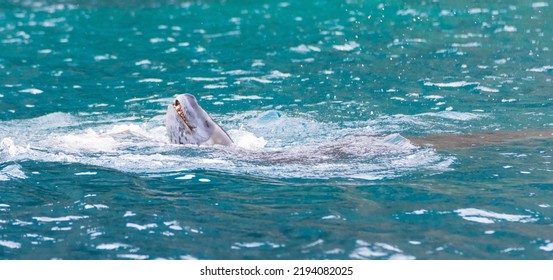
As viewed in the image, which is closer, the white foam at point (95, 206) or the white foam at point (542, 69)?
the white foam at point (95, 206)

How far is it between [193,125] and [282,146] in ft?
3.80

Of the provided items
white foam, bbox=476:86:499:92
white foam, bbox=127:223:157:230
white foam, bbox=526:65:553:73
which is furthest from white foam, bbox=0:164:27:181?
white foam, bbox=526:65:553:73

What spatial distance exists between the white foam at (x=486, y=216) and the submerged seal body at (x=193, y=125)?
9.82 feet

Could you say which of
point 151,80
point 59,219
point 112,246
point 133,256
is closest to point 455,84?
point 151,80

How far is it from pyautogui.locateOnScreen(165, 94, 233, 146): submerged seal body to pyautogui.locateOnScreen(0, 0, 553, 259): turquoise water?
182 millimetres

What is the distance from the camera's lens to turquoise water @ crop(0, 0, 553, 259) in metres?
6.16

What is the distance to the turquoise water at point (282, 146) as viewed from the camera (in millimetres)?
6156

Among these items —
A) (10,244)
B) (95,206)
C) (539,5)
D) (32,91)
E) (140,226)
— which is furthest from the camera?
(539,5)

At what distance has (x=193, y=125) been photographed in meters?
8.80

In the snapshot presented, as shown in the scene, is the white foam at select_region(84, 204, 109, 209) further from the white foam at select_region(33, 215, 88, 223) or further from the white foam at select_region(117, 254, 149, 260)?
the white foam at select_region(117, 254, 149, 260)

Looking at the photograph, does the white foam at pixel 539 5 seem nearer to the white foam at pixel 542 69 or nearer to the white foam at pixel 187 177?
the white foam at pixel 542 69

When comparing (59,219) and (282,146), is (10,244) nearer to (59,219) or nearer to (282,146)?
(59,219)

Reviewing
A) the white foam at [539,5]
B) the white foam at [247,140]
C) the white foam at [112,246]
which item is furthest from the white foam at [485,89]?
the white foam at [539,5]

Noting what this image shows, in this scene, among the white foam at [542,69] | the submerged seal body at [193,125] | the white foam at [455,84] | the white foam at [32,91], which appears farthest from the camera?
the white foam at [542,69]
